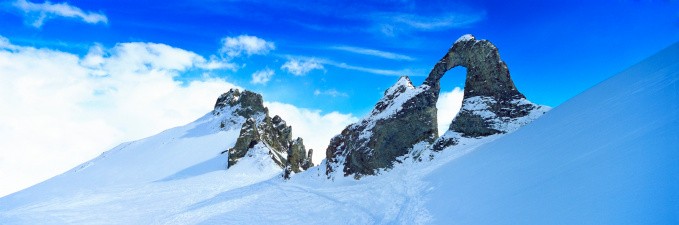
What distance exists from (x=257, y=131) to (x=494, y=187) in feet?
138

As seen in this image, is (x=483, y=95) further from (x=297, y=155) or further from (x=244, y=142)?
(x=244, y=142)

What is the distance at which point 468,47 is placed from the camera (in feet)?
109

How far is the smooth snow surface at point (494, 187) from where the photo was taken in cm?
657

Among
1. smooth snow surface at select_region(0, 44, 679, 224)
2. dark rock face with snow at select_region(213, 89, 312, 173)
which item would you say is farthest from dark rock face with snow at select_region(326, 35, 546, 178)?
dark rock face with snow at select_region(213, 89, 312, 173)

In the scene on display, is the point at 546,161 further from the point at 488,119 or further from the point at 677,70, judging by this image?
the point at 488,119

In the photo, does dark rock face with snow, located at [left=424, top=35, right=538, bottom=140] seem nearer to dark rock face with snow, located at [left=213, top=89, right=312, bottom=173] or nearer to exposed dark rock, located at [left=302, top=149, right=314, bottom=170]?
dark rock face with snow, located at [left=213, top=89, right=312, bottom=173]

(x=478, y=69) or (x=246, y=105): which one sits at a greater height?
(x=246, y=105)

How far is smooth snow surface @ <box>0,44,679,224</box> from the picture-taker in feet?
21.6

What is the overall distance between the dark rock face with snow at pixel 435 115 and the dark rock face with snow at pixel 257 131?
13.3 metres

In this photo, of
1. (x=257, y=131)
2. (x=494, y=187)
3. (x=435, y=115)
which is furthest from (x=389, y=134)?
(x=257, y=131)

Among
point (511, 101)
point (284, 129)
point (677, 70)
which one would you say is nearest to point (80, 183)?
point (284, 129)

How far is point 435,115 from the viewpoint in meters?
32.0

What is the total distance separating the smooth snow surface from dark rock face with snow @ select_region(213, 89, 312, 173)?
8.40 m

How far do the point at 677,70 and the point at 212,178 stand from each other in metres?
36.9
